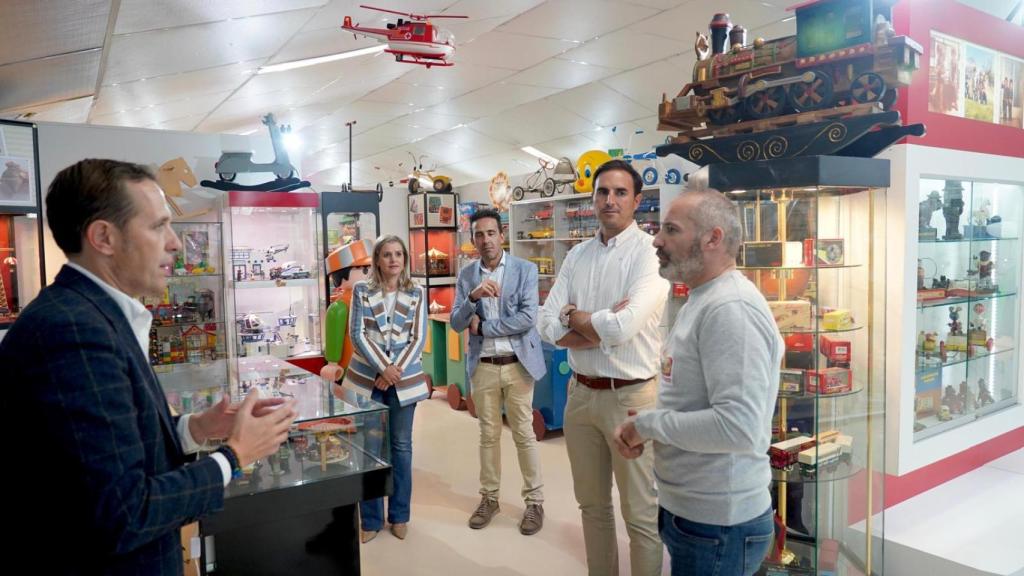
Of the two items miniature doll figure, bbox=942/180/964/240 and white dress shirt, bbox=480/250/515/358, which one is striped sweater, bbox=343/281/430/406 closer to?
white dress shirt, bbox=480/250/515/358

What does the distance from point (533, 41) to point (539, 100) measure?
266 cm

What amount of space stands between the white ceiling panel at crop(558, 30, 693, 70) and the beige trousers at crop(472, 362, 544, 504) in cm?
383

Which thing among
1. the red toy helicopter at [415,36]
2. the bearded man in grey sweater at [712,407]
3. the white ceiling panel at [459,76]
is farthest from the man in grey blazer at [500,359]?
the white ceiling panel at [459,76]

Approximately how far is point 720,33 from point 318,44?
3.61m

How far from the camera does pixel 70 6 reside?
257cm

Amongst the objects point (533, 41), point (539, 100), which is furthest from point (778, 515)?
point (539, 100)

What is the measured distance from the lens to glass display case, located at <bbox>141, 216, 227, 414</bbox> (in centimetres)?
499

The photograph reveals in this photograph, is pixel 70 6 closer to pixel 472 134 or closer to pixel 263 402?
pixel 263 402

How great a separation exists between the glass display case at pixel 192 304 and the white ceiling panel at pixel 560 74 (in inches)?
162

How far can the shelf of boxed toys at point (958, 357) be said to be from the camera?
3725mm

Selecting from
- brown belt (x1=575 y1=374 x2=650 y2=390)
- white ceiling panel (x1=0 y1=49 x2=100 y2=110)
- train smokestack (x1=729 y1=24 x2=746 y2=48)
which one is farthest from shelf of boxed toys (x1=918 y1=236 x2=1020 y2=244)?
white ceiling panel (x1=0 y1=49 x2=100 y2=110)

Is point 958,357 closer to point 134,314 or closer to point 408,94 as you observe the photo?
point 134,314

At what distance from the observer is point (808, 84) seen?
2.91m

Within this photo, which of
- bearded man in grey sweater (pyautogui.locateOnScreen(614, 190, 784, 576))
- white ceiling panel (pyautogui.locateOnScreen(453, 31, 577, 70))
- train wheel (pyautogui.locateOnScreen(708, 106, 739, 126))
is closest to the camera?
bearded man in grey sweater (pyautogui.locateOnScreen(614, 190, 784, 576))
